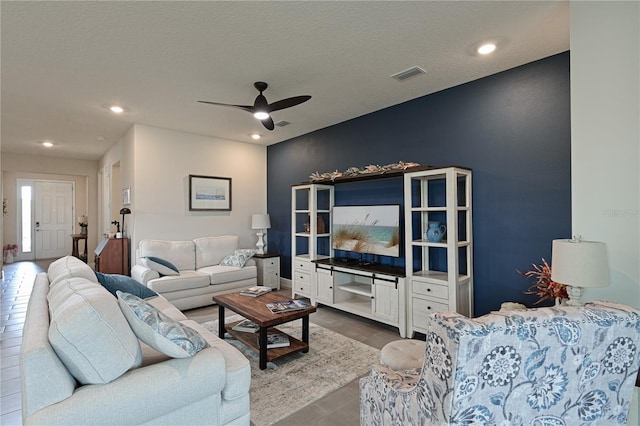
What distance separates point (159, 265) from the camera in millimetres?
4082

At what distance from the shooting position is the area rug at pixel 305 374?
211 cm

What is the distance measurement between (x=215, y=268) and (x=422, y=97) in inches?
148

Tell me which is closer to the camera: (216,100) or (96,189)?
(216,100)

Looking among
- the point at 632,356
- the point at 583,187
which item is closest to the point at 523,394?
the point at 632,356

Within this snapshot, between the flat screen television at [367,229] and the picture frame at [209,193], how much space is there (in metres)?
2.19

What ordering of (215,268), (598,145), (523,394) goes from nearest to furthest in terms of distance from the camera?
1. (523,394)
2. (598,145)
3. (215,268)

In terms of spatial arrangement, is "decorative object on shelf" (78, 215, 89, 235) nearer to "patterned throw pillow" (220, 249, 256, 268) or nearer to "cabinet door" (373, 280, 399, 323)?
"patterned throw pillow" (220, 249, 256, 268)

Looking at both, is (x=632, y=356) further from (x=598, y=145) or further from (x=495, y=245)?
(x=495, y=245)

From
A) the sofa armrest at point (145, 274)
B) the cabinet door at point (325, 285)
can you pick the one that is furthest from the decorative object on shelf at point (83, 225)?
the cabinet door at point (325, 285)

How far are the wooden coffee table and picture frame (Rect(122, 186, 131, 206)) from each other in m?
2.86

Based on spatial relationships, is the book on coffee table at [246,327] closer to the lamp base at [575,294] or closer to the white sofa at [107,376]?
the white sofa at [107,376]

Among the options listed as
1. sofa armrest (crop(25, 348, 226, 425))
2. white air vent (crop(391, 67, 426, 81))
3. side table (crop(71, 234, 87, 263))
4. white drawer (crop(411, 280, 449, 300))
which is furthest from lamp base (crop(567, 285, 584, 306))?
side table (crop(71, 234, 87, 263))

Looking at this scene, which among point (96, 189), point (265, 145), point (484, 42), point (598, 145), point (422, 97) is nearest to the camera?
point (598, 145)

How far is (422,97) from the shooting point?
366 cm
